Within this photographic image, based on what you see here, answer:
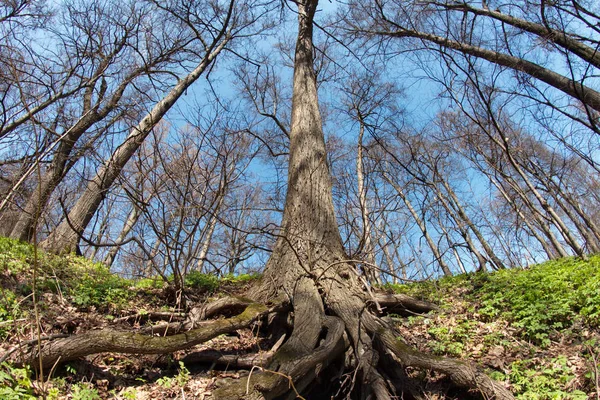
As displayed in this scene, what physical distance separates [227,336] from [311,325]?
1.04 meters

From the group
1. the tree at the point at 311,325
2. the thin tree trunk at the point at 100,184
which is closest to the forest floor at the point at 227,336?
the tree at the point at 311,325

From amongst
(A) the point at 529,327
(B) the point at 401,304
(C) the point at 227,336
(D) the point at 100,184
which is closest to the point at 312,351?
(C) the point at 227,336

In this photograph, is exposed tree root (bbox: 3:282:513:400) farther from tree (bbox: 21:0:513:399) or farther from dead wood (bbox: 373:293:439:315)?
dead wood (bbox: 373:293:439:315)

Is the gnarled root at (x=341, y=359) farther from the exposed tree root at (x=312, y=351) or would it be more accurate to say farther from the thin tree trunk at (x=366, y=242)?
the thin tree trunk at (x=366, y=242)

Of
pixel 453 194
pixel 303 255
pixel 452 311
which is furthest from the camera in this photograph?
pixel 453 194

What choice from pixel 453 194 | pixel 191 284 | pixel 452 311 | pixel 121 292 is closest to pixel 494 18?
pixel 453 194

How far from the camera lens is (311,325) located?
3.02 meters

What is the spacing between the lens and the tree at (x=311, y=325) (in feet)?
8.36

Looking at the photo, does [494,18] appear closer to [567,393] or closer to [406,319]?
[406,319]

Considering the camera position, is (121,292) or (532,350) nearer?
(532,350)

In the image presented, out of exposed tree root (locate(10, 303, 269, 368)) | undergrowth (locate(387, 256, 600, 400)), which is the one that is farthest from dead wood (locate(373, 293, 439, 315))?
exposed tree root (locate(10, 303, 269, 368))

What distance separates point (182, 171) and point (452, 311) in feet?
12.6

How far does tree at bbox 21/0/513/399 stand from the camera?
2.55 m

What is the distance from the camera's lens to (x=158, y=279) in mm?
4867
